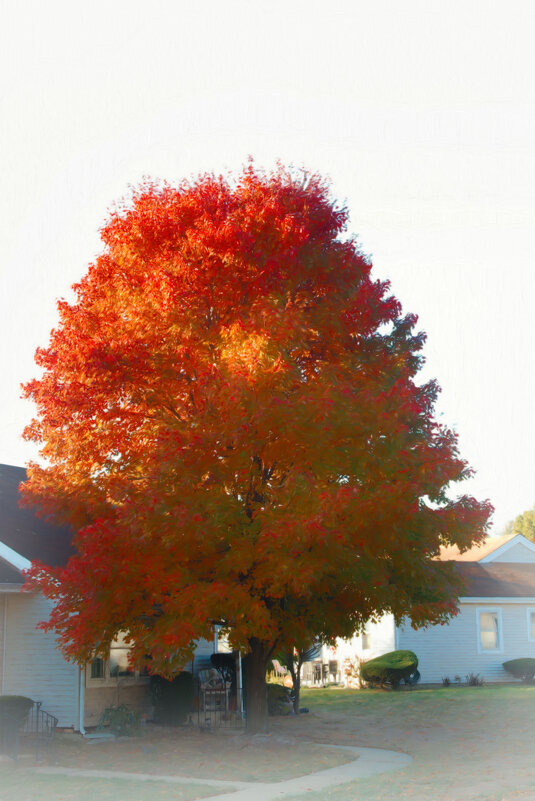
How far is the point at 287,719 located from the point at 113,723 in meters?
5.70

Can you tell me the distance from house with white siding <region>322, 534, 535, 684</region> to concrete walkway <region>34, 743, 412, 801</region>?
16460mm

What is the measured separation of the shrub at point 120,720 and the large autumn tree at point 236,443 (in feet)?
10.2

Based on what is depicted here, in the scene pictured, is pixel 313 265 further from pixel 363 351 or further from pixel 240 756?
pixel 240 756

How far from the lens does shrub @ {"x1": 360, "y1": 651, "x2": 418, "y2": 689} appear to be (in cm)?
3047

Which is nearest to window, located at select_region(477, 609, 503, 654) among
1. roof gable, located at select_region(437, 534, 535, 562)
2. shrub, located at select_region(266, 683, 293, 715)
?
roof gable, located at select_region(437, 534, 535, 562)

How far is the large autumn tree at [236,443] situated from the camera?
50.2 ft

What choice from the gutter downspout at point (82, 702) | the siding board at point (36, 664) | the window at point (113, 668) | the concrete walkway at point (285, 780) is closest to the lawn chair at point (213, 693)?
the window at point (113, 668)

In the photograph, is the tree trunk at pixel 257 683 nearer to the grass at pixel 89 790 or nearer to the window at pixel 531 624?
the grass at pixel 89 790

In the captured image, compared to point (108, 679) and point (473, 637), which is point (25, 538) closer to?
point (108, 679)

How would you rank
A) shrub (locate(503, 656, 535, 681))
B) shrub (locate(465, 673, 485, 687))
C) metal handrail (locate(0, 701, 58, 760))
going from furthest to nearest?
1. shrub (locate(503, 656, 535, 681))
2. shrub (locate(465, 673, 485, 687))
3. metal handrail (locate(0, 701, 58, 760))

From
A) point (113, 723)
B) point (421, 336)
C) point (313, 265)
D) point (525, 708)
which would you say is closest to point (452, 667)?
point (525, 708)

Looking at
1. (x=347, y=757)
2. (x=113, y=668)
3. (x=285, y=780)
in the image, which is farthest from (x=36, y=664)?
(x=285, y=780)

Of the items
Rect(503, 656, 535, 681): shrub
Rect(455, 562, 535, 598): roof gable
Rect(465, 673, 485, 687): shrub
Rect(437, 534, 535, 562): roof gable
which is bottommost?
Rect(465, 673, 485, 687): shrub

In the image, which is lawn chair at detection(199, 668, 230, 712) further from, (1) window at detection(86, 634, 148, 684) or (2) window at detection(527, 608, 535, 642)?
(2) window at detection(527, 608, 535, 642)
